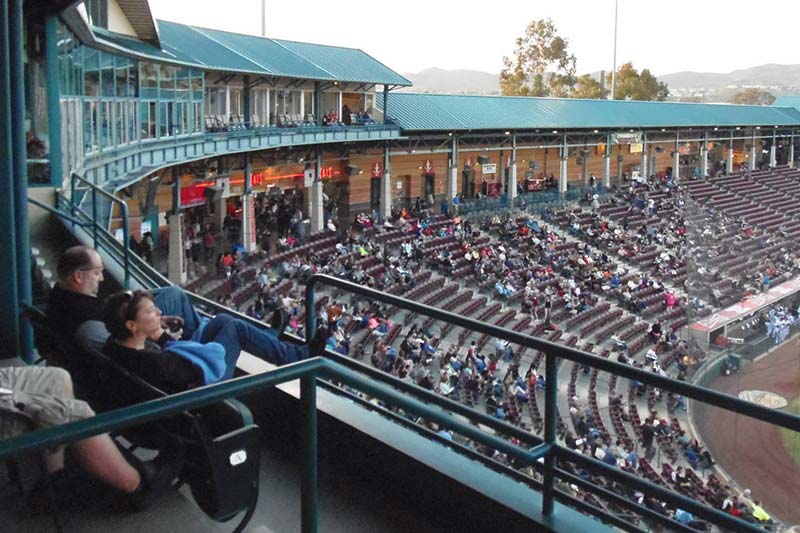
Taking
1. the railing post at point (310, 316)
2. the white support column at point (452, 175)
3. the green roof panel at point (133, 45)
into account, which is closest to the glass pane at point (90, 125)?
the green roof panel at point (133, 45)

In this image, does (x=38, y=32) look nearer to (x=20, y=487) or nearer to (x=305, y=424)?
(x=20, y=487)

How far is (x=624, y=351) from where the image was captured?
17219 millimetres

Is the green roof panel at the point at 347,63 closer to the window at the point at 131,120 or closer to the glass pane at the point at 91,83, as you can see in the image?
the window at the point at 131,120

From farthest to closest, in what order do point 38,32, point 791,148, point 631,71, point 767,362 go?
point 631,71, point 791,148, point 767,362, point 38,32

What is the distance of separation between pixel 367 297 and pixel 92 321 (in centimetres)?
107

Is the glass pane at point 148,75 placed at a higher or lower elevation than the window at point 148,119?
higher

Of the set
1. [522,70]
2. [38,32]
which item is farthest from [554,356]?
[522,70]

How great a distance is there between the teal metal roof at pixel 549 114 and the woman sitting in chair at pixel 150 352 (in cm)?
2436

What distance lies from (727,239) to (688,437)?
33.2 feet

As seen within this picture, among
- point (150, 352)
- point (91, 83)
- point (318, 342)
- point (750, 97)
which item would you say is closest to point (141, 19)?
point (91, 83)

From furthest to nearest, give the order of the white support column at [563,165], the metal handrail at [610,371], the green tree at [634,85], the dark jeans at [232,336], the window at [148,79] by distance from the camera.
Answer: the green tree at [634,85] → the white support column at [563,165] → the window at [148,79] → the dark jeans at [232,336] → the metal handrail at [610,371]

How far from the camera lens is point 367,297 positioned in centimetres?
334

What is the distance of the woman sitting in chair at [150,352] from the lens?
261cm

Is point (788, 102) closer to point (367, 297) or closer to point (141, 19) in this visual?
point (141, 19)
